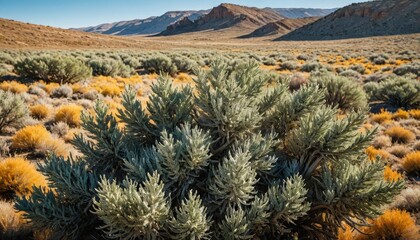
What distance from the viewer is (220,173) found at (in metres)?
2.24

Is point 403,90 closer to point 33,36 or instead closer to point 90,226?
point 90,226

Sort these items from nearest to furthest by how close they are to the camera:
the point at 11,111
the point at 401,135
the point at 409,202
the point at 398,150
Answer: the point at 409,202 < the point at 398,150 < the point at 11,111 < the point at 401,135

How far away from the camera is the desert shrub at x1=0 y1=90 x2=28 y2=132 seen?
5.90 meters

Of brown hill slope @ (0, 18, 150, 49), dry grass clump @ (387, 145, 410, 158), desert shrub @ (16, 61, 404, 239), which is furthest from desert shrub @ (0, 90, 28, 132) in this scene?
brown hill slope @ (0, 18, 150, 49)

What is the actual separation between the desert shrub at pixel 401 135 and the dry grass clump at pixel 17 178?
6753 millimetres

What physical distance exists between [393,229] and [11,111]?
22.1ft

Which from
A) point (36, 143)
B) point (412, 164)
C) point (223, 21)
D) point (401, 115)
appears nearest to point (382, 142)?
point (412, 164)

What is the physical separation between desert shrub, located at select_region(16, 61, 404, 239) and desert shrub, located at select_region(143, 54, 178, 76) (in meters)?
13.5

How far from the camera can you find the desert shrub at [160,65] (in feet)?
54.3

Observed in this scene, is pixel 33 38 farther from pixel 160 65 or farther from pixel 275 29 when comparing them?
pixel 275 29

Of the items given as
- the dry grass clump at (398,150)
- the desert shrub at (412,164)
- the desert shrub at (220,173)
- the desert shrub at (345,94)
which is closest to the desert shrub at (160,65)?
the desert shrub at (345,94)

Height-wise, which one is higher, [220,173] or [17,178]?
[220,173]

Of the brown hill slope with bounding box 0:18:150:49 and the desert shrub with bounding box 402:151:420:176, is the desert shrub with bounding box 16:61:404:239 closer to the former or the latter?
the desert shrub with bounding box 402:151:420:176

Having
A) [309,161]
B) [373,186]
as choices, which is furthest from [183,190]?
[373,186]
